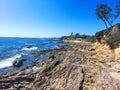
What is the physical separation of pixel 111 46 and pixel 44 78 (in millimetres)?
19372

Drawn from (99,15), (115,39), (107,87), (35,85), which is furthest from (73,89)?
(99,15)

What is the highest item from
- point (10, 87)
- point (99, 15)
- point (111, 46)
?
point (99, 15)

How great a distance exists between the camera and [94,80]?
645 inches

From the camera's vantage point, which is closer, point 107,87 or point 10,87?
point 107,87

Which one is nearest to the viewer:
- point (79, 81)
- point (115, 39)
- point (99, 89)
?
point (99, 89)

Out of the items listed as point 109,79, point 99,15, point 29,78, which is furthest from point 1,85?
point 99,15

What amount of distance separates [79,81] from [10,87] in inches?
243

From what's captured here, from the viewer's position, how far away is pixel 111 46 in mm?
33844

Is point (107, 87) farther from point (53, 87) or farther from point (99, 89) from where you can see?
point (53, 87)

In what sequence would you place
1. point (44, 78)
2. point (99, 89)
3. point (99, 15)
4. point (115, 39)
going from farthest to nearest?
point (99, 15)
point (115, 39)
point (44, 78)
point (99, 89)

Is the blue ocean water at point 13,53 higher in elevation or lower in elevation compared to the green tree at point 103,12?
lower

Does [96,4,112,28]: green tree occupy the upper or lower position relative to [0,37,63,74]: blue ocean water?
upper

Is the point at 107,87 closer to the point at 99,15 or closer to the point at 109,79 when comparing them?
the point at 109,79

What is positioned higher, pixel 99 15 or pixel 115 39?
pixel 99 15
